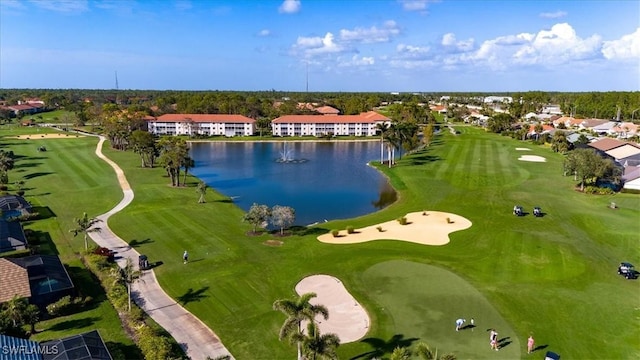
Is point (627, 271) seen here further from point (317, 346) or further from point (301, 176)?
point (301, 176)

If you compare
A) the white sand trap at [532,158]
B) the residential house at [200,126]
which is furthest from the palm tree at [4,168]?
the white sand trap at [532,158]

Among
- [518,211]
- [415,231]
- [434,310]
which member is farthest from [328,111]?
[434,310]

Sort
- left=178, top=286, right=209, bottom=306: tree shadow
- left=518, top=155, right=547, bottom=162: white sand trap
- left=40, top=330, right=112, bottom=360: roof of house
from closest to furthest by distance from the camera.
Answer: left=40, top=330, right=112, bottom=360: roof of house → left=178, top=286, right=209, bottom=306: tree shadow → left=518, top=155, right=547, bottom=162: white sand trap

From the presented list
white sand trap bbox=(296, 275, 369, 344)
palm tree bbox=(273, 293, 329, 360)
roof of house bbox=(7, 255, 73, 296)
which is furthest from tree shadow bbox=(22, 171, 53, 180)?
palm tree bbox=(273, 293, 329, 360)

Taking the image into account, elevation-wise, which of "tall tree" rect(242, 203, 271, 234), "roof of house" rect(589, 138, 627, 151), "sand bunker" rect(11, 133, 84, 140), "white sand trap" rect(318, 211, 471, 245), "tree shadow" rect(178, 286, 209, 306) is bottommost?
"tree shadow" rect(178, 286, 209, 306)

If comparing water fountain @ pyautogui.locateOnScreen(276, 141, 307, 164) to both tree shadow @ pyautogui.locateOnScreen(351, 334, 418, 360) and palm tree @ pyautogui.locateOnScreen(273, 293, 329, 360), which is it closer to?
tree shadow @ pyautogui.locateOnScreen(351, 334, 418, 360)

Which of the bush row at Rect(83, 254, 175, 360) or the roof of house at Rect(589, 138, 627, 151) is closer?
the bush row at Rect(83, 254, 175, 360)

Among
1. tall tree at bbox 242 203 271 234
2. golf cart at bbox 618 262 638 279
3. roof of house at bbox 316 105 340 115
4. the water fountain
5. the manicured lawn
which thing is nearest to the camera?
the manicured lawn

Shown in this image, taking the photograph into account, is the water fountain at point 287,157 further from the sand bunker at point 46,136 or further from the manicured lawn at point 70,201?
the sand bunker at point 46,136
